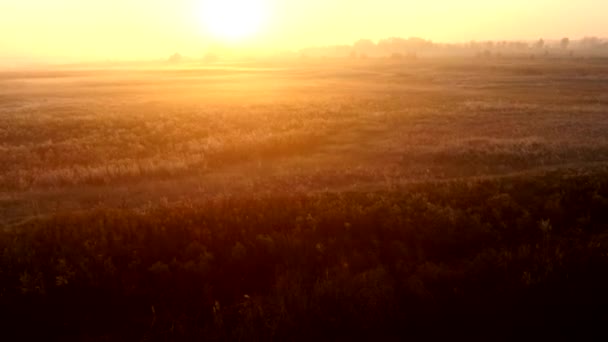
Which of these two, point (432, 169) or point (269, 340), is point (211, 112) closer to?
point (432, 169)

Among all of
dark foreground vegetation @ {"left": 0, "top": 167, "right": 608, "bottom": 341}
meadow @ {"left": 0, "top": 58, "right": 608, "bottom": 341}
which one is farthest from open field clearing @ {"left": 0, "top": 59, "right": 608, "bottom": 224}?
dark foreground vegetation @ {"left": 0, "top": 167, "right": 608, "bottom": 341}

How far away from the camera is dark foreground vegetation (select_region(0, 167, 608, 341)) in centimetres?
903

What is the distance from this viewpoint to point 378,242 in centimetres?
1203

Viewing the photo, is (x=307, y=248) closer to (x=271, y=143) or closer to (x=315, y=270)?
(x=315, y=270)

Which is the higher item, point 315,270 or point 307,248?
point 307,248

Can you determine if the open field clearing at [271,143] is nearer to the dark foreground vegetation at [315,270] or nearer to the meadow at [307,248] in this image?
the meadow at [307,248]

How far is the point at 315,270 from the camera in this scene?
11.1 meters

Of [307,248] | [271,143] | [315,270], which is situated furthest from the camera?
[271,143]

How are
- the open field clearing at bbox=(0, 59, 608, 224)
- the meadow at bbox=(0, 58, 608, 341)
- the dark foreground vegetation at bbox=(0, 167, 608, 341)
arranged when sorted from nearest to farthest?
1. the dark foreground vegetation at bbox=(0, 167, 608, 341)
2. the meadow at bbox=(0, 58, 608, 341)
3. the open field clearing at bbox=(0, 59, 608, 224)

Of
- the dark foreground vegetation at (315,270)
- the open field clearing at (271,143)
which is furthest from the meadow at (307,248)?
the open field clearing at (271,143)

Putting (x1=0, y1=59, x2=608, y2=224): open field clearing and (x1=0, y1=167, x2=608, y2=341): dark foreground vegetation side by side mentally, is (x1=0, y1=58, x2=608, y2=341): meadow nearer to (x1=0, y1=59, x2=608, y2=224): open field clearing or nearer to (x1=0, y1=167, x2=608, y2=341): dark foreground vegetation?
(x1=0, y1=167, x2=608, y2=341): dark foreground vegetation

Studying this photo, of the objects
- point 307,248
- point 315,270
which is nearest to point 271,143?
point 307,248

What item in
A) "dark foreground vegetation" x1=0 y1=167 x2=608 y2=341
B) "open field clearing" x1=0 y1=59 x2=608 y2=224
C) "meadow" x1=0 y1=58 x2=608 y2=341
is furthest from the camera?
"open field clearing" x1=0 y1=59 x2=608 y2=224

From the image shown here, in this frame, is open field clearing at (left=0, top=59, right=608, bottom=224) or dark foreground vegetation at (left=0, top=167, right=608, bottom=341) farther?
open field clearing at (left=0, top=59, right=608, bottom=224)
